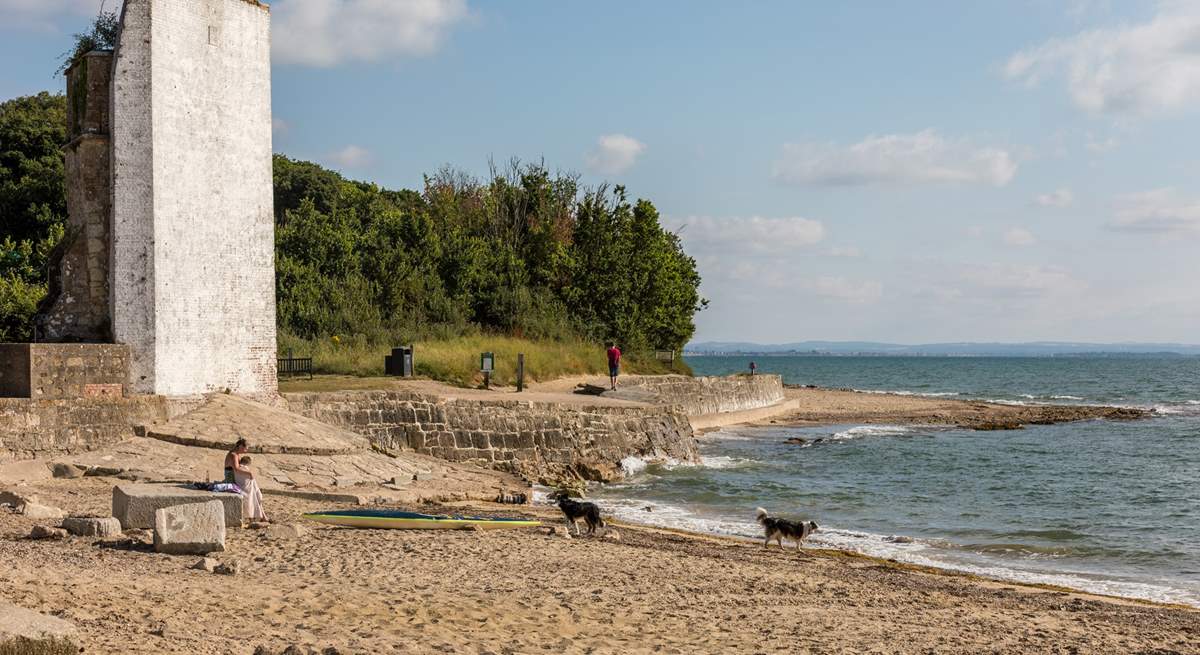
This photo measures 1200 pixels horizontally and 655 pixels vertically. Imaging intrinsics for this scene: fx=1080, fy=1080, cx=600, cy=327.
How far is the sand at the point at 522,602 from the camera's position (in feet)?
26.3

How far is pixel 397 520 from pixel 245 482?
1.97 metres

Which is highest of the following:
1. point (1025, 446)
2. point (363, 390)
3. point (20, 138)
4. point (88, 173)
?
point (20, 138)

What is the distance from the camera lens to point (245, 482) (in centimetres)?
1350

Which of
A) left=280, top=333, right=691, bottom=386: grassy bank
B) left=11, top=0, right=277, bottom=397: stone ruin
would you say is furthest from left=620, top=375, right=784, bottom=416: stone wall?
left=11, top=0, right=277, bottom=397: stone ruin

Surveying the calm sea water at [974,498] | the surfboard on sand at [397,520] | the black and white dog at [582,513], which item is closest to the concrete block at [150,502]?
the surfboard on sand at [397,520]

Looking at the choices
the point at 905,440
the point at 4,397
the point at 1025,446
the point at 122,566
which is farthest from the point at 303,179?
the point at 122,566

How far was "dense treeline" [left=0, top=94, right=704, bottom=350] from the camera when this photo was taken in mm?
33062

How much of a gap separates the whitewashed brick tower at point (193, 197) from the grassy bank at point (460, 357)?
7.78 metres

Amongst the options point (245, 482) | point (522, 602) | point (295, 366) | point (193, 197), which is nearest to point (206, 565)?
point (522, 602)

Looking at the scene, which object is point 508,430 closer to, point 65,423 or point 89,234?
point 89,234

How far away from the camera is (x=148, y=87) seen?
18656 mm

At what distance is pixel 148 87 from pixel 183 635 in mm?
13827

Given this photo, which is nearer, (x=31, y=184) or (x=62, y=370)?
(x=62, y=370)

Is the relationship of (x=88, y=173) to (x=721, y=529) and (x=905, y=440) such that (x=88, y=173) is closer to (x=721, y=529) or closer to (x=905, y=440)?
(x=721, y=529)
